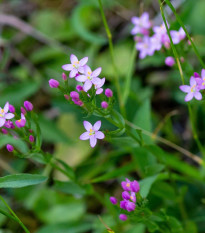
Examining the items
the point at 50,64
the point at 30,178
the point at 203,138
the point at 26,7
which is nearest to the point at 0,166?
the point at 50,64

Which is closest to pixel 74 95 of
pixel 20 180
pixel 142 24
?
pixel 20 180

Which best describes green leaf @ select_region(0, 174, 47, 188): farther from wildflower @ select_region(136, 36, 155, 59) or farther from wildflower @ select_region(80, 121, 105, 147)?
wildflower @ select_region(136, 36, 155, 59)

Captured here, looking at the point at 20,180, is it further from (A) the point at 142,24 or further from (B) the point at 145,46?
(A) the point at 142,24

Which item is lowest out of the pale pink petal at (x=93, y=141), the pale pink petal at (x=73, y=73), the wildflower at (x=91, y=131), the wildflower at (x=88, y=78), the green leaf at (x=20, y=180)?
the green leaf at (x=20, y=180)

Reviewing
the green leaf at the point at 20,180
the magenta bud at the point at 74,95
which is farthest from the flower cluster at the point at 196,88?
the green leaf at the point at 20,180

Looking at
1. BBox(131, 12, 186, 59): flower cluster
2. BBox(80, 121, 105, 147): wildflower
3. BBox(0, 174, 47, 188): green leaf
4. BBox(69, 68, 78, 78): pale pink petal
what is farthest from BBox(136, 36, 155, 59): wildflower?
BBox(0, 174, 47, 188): green leaf

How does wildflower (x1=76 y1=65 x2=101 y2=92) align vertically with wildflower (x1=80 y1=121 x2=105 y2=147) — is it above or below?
above

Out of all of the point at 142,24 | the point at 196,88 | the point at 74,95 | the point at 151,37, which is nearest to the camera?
the point at 74,95

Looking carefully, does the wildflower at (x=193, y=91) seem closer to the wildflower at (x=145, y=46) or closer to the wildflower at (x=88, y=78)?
the wildflower at (x=88, y=78)
